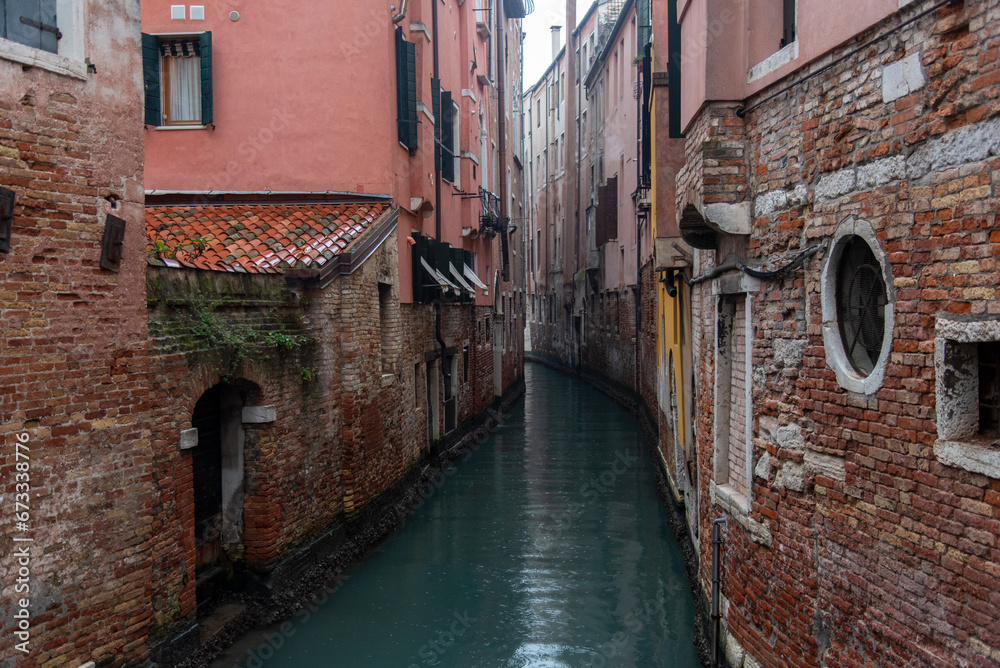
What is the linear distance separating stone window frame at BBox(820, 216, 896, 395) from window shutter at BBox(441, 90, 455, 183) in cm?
1019

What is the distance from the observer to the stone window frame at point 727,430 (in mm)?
5258

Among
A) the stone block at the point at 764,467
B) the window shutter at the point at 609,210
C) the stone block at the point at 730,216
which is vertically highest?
the window shutter at the point at 609,210

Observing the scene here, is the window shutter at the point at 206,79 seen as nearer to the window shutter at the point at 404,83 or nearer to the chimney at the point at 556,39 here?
the window shutter at the point at 404,83

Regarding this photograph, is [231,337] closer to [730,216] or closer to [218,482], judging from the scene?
[218,482]

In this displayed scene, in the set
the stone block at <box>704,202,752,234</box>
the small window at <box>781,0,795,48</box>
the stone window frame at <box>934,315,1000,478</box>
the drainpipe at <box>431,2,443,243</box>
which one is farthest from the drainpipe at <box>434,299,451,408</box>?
the stone window frame at <box>934,315,1000,478</box>

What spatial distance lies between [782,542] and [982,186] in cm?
251

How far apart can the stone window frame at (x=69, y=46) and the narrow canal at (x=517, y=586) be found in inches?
186

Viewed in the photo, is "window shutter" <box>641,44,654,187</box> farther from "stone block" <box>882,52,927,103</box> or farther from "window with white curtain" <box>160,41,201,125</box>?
"stone block" <box>882,52,927,103</box>

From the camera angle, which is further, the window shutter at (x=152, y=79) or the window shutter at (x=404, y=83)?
the window shutter at (x=404, y=83)

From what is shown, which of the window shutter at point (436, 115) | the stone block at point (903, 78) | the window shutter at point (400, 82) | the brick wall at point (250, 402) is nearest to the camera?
the stone block at point (903, 78)

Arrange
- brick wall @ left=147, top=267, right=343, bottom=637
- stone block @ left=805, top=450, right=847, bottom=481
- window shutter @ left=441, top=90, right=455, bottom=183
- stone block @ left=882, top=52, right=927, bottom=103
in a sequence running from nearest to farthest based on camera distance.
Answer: stone block @ left=882, top=52, right=927, bottom=103
stone block @ left=805, top=450, right=847, bottom=481
brick wall @ left=147, top=267, right=343, bottom=637
window shutter @ left=441, top=90, right=455, bottom=183

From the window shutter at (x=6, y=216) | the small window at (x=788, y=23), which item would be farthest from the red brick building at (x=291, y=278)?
the small window at (x=788, y=23)

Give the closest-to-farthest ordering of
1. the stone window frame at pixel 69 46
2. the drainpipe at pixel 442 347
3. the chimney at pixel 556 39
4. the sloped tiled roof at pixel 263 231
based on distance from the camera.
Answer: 1. the stone window frame at pixel 69 46
2. the sloped tiled roof at pixel 263 231
3. the drainpipe at pixel 442 347
4. the chimney at pixel 556 39

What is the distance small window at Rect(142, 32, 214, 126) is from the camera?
10.3 m
